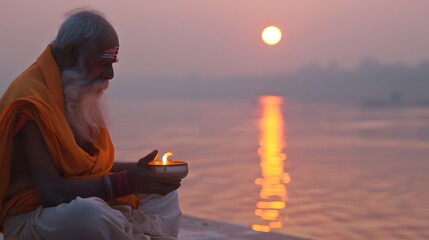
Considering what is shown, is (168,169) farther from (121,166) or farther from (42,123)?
(121,166)

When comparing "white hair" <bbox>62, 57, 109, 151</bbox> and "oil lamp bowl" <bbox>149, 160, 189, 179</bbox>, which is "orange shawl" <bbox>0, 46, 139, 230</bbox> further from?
"oil lamp bowl" <bbox>149, 160, 189, 179</bbox>

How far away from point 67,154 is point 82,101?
235mm

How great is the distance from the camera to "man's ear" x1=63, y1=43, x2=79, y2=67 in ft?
9.08

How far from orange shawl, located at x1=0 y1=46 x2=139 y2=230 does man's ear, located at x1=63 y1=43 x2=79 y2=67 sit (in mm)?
45

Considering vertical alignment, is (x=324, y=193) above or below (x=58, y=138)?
above

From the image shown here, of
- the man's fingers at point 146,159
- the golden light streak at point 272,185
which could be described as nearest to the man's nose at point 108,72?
the man's fingers at point 146,159

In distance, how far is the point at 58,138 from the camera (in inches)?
103

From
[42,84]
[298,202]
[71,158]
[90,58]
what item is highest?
[298,202]

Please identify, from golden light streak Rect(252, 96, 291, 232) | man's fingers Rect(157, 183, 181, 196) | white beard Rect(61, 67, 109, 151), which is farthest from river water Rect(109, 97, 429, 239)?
man's fingers Rect(157, 183, 181, 196)

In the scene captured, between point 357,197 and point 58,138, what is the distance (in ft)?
15.1

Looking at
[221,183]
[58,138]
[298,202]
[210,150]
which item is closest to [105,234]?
[58,138]

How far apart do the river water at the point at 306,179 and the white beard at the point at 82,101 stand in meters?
0.23

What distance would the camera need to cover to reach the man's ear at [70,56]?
277cm

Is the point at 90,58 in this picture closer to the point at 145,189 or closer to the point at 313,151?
the point at 145,189
